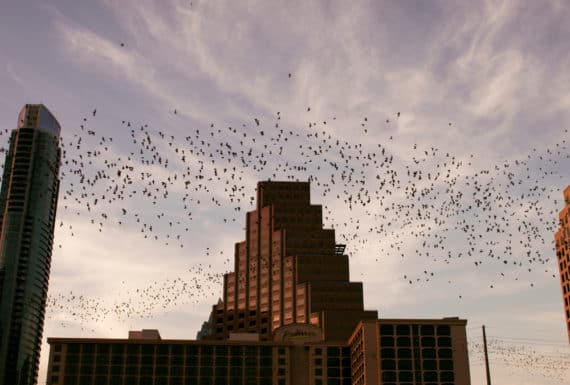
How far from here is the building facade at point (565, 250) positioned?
560 feet

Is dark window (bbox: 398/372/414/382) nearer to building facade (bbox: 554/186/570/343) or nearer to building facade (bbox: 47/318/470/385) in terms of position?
building facade (bbox: 47/318/470/385)

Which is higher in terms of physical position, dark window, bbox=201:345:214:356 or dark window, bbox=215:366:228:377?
dark window, bbox=201:345:214:356

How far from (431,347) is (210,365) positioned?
55.0m

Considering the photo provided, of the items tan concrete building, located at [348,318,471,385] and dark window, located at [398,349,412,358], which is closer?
tan concrete building, located at [348,318,471,385]

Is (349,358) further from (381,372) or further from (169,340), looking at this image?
(169,340)

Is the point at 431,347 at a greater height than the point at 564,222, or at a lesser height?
lesser

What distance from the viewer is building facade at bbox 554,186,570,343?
560ft

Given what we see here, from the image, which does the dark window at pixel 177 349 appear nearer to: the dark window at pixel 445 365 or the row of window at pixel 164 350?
the row of window at pixel 164 350

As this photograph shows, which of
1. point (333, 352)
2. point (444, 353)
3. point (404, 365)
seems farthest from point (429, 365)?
point (333, 352)

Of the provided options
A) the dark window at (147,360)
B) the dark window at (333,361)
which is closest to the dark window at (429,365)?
the dark window at (333,361)

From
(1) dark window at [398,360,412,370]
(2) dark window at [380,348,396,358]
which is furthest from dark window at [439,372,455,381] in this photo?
(2) dark window at [380,348,396,358]

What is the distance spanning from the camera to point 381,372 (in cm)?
14912

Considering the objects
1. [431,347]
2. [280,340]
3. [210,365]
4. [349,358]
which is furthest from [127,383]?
[431,347]

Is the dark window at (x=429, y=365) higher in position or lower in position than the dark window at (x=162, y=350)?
lower
